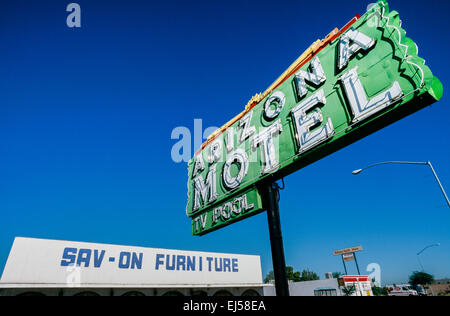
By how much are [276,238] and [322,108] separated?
124 inches

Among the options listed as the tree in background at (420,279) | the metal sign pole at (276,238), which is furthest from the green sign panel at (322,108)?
the tree in background at (420,279)

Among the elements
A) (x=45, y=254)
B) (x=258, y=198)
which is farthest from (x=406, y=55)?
(x=45, y=254)

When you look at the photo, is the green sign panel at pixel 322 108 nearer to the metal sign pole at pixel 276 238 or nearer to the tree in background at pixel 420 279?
the metal sign pole at pixel 276 238

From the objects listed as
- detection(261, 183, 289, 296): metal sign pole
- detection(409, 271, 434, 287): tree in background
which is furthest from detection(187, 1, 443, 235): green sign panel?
detection(409, 271, 434, 287): tree in background

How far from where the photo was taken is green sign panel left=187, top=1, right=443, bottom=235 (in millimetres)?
4562

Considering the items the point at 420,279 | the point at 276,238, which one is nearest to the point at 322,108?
the point at 276,238

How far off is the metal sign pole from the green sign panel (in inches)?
9.5

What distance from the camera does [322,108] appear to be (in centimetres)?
567

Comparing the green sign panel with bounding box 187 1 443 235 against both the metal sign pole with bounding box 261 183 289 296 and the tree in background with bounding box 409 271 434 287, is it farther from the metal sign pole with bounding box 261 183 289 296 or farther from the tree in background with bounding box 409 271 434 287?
the tree in background with bounding box 409 271 434 287

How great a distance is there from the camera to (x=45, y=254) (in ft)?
55.8

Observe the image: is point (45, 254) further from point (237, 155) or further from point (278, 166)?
point (278, 166)
